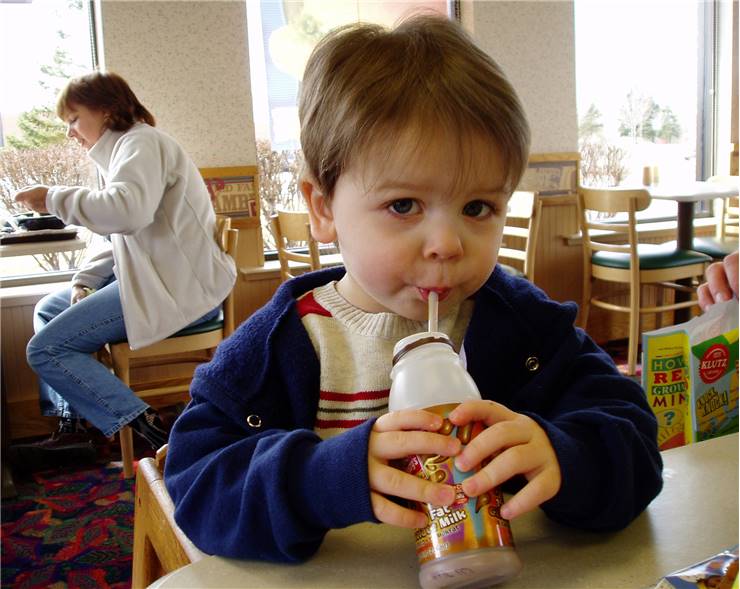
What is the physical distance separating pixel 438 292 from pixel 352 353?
163mm

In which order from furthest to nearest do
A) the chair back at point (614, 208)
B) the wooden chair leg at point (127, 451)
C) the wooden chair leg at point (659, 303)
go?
the wooden chair leg at point (659, 303), the chair back at point (614, 208), the wooden chair leg at point (127, 451)

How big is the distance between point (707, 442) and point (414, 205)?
39 cm

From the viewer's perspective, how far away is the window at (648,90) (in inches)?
172

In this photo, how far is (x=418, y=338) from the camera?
52 centimetres

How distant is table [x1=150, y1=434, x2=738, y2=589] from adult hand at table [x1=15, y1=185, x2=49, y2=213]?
210 cm

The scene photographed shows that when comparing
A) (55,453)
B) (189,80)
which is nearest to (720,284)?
(55,453)

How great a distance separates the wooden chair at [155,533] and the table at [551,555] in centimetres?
9

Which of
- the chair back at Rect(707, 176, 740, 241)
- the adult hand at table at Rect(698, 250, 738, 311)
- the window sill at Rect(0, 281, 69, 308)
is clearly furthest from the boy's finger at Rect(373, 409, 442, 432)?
the chair back at Rect(707, 176, 740, 241)

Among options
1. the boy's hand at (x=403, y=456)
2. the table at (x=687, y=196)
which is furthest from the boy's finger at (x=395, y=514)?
the table at (x=687, y=196)

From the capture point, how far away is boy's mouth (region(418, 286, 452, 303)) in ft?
2.15

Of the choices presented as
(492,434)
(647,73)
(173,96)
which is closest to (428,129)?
(492,434)

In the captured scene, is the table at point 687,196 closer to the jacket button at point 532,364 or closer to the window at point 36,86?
the window at point 36,86

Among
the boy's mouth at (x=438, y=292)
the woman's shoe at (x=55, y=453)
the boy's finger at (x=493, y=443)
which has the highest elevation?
the boy's mouth at (x=438, y=292)

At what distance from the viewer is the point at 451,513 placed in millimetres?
466
